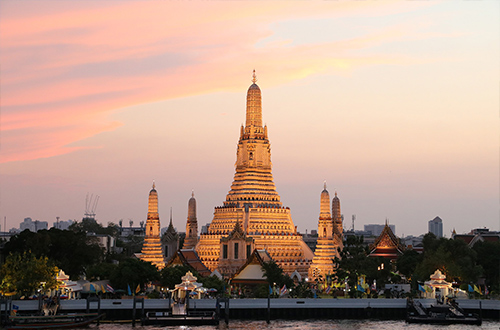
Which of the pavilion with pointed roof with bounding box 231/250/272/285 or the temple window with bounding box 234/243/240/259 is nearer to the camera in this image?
the pavilion with pointed roof with bounding box 231/250/272/285

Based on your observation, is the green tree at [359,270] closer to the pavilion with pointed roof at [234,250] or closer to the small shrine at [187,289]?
the pavilion with pointed roof at [234,250]

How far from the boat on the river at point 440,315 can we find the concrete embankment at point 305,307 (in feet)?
6.20

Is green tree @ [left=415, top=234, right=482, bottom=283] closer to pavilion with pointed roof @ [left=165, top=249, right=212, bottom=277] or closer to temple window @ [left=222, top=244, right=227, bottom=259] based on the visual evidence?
pavilion with pointed roof @ [left=165, top=249, right=212, bottom=277]

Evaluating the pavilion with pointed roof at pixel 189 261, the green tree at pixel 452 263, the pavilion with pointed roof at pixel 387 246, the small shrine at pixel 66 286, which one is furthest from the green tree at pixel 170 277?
the pavilion with pointed roof at pixel 387 246

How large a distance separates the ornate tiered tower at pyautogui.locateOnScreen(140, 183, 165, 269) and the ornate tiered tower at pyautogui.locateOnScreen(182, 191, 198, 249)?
880 inches

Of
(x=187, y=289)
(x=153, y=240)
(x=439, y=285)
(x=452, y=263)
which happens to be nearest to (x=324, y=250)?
(x=153, y=240)

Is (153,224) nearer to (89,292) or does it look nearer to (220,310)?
(89,292)

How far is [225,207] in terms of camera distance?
481ft

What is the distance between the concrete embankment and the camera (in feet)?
295

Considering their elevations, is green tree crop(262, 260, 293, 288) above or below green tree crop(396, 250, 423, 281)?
below

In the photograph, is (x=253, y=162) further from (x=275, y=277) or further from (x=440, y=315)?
(x=440, y=315)

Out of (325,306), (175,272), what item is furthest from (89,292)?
(325,306)

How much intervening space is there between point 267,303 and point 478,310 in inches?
847

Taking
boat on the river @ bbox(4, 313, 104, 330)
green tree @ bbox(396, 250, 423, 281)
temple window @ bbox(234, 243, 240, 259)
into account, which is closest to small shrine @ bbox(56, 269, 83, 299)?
boat on the river @ bbox(4, 313, 104, 330)
